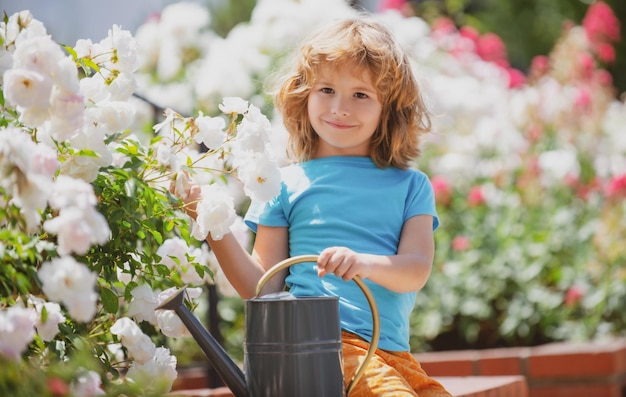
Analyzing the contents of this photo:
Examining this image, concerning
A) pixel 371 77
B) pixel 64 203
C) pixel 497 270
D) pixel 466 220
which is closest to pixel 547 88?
pixel 466 220

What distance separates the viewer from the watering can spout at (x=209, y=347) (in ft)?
5.75

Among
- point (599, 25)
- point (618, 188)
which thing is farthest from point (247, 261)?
point (599, 25)

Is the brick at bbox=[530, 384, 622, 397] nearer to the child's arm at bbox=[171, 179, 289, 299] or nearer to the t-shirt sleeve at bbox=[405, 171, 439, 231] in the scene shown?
the t-shirt sleeve at bbox=[405, 171, 439, 231]

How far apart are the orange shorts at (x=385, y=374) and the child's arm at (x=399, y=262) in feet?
0.47

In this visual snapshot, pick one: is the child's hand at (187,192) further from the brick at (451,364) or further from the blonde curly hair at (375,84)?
the brick at (451,364)

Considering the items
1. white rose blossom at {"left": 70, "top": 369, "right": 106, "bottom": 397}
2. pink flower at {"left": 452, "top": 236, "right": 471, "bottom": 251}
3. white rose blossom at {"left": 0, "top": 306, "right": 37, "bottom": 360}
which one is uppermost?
pink flower at {"left": 452, "top": 236, "right": 471, "bottom": 251}

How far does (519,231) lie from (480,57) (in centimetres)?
250

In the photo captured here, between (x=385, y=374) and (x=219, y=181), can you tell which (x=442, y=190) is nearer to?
(x=219, y=181)

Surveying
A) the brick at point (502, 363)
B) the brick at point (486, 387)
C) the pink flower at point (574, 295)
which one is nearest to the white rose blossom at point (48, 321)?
the brick at point (486, 387)

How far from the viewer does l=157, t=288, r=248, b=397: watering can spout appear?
5.75 ft

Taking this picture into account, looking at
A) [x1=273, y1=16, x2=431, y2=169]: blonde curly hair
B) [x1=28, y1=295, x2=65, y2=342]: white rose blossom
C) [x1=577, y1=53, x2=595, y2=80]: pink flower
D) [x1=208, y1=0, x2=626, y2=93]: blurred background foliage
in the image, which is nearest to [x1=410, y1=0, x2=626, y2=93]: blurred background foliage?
[x1=208, y1=0, x2=626, y2=93]: blurred background foliage

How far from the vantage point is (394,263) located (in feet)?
6.64

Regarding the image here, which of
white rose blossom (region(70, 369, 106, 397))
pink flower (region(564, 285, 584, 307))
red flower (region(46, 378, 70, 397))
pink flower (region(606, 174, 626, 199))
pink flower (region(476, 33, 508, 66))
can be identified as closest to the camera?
red flower (region(46, 378, 70, 397))

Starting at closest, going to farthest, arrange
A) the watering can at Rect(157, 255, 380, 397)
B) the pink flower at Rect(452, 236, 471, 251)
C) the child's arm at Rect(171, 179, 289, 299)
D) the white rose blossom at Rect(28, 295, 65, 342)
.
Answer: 1. the white rose blossom at Rect(28, 295, 65, 342)
2. the watering can at Rect(157, 255, 380, 397)
3. the child's arm at Rect(171, 179, 289, 299)
4. the pink flower at Rect(452, 236, 471, 251)
